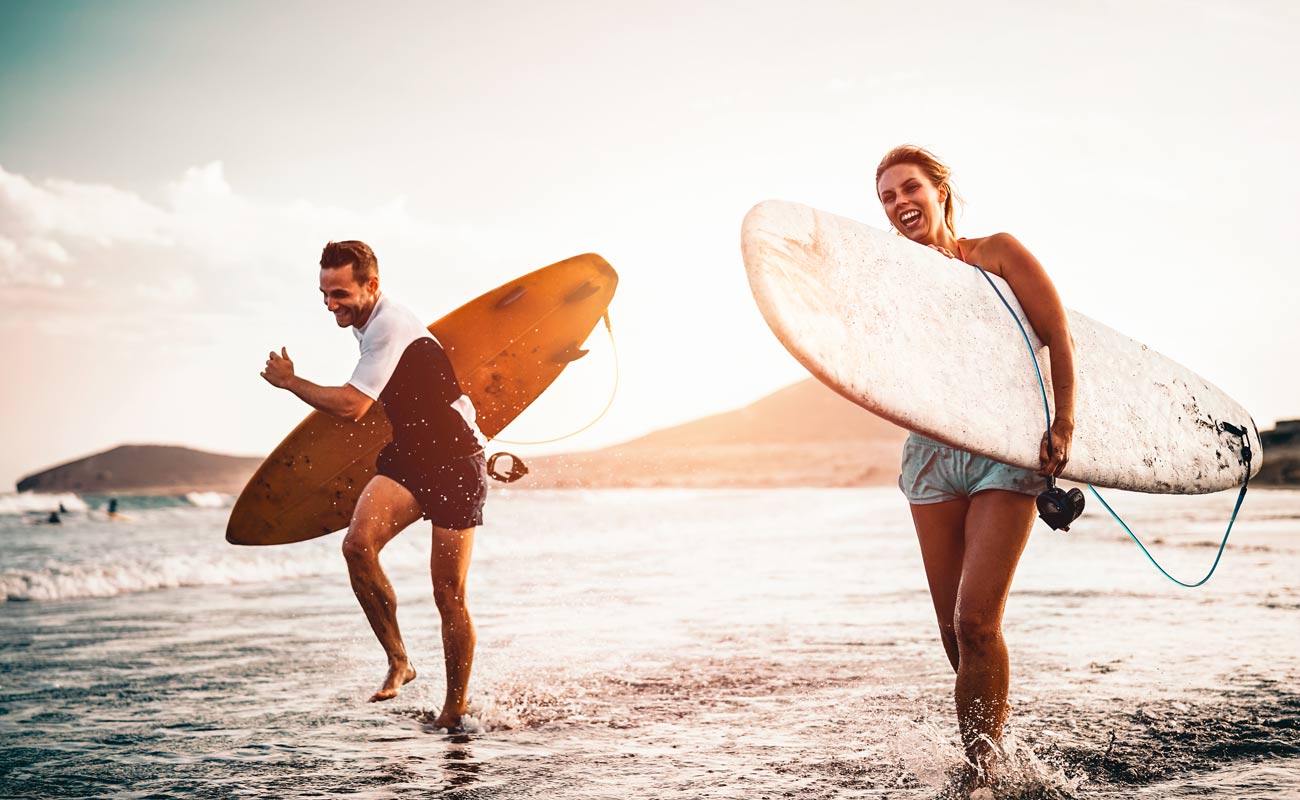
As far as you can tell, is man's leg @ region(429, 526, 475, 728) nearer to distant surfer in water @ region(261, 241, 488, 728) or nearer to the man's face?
distant surfer in water @ region(261, 241, 488, 728)

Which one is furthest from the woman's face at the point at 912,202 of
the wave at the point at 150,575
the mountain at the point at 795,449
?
the mountain at the point at 795,449

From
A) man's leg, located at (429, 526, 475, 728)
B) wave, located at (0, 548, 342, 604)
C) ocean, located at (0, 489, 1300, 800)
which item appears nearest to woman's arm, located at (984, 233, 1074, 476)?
ocean, located at (0, 489, 1300, 800)

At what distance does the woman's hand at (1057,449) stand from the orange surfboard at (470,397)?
272 centimetres

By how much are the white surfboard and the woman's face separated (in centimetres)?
6

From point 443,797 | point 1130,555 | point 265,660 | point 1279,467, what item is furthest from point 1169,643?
point 1279,467

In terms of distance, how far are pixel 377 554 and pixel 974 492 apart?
6.98 feet

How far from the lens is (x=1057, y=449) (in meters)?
2.81

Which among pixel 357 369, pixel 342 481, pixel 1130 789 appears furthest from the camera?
pixel 342 481

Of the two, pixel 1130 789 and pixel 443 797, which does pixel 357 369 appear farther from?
pixel 1130 789

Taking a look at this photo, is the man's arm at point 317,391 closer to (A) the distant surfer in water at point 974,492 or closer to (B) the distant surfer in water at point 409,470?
(B) the distant surfer in water at point 409,470

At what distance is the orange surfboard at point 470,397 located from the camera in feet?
15.5

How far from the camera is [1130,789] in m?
2.80

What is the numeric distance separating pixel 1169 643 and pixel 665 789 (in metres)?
3.53

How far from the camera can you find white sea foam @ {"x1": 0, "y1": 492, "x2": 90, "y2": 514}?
31266 mm
